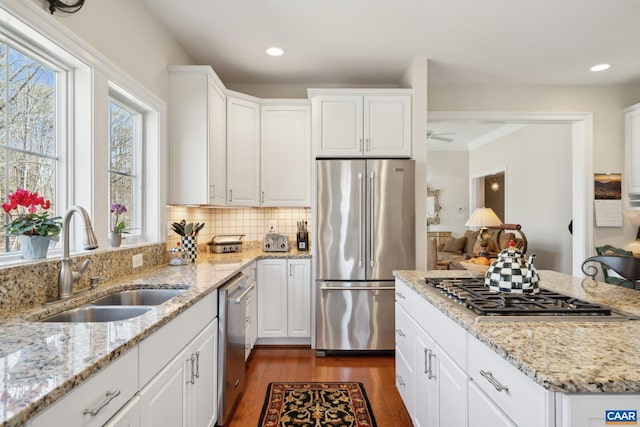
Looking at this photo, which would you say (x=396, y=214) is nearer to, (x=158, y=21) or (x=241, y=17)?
(x=241, y=17)

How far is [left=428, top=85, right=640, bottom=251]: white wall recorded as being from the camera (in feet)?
13.4

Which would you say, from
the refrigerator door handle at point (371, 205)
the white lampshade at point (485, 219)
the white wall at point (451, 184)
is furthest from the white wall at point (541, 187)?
the refrigerator door handle at point (371, 205)

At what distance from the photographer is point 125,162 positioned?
2.59 metres

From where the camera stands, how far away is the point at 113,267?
2131 millimetres

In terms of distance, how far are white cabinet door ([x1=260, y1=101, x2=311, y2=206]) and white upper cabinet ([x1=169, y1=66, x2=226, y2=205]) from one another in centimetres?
77

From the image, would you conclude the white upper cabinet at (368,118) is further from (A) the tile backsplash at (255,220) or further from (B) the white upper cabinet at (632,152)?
(B) the white upper cabinet at (632,152)

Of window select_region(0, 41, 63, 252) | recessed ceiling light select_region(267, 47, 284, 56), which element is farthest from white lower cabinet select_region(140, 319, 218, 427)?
recessed ceiling light select_region(267, 47, 284, 56)

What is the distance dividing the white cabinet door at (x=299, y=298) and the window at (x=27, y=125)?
2.05m

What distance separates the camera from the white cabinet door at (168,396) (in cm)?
125

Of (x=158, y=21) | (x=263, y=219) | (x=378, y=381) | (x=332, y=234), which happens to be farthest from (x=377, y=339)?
(x=158, y=21)

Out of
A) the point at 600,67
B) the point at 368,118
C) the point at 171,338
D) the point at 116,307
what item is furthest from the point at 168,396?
the point at 600,67

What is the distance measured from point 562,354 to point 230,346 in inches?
71.8

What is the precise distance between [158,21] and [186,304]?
2.26 m

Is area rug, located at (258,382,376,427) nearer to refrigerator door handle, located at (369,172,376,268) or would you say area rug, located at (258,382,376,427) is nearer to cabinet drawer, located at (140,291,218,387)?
cabinet drawer, located at (140,291,218,387)
